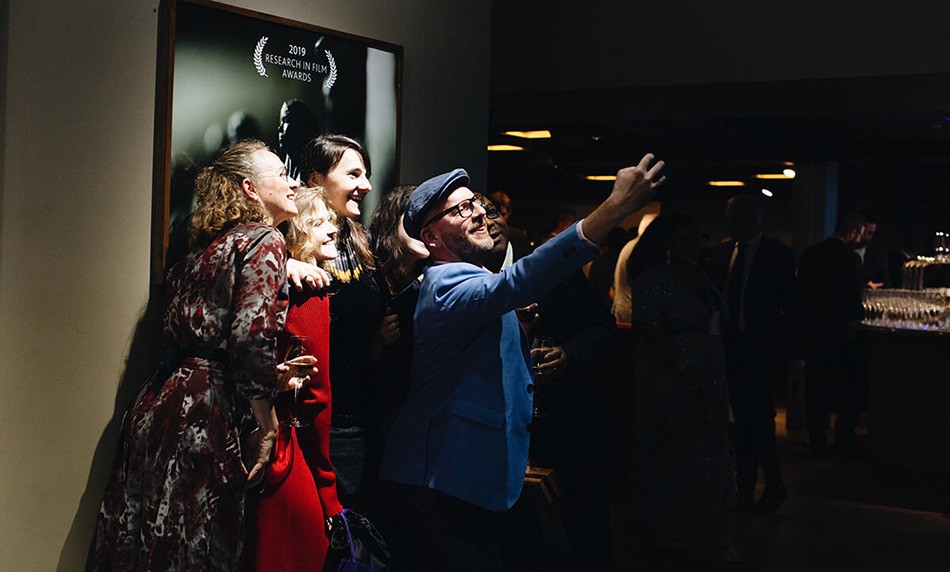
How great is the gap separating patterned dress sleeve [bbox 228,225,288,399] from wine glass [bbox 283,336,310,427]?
12cm

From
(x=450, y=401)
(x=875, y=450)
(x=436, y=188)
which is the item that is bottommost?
(x=875, y=450)

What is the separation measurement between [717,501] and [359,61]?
2.69 metres

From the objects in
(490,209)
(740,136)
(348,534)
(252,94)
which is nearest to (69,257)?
(252,94)

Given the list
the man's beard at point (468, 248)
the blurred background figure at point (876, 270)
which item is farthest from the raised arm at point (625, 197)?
the blurred background figure at point (876, 270)

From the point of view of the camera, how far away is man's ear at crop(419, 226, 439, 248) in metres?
3.00

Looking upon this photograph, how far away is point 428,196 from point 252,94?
2.80ft

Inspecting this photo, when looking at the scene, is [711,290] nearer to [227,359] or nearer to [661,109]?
[661,109]

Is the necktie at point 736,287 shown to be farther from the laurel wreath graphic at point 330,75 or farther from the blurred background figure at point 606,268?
the laurel wreath graphic at point 330,75

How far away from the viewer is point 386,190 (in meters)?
4.05

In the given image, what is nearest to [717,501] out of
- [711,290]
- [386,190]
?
[711,290]

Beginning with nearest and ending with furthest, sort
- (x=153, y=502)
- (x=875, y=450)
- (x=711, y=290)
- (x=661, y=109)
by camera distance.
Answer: (x=153, y=502), (x=711, y=290), (x=661, y=109), (x=875, y=450)

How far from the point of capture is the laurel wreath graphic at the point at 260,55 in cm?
350

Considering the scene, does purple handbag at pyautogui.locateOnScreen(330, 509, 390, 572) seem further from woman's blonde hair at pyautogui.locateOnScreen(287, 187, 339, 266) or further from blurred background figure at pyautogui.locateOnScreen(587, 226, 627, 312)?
blurred background figure at pyautogui.locateOnScreen(587, 226, 627, 312)

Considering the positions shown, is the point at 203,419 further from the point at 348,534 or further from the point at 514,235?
the point at 514,235
